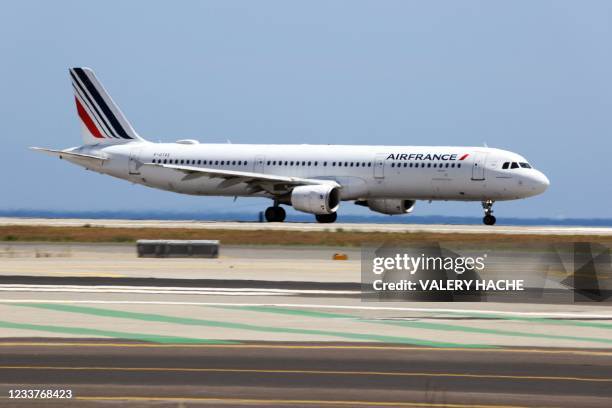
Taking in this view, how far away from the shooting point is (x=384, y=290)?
28.4 metres

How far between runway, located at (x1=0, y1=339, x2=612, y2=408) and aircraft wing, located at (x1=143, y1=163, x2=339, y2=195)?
163 ft

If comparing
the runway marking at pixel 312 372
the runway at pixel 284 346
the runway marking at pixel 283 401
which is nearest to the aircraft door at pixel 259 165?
the runway at pixel 284 346

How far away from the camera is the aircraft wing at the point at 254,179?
2702 inches

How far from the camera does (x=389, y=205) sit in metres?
71.4

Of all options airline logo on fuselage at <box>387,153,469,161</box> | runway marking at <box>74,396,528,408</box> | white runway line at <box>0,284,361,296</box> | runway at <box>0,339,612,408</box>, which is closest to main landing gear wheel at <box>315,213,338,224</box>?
airline logo on fuselage at <box>387,153,469,161</box>

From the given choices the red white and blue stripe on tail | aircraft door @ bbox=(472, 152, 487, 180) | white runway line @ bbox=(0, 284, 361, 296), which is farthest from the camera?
the red white and blue stripe on tail

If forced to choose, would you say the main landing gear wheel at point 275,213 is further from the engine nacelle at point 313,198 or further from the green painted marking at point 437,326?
the green painted marking at point 437,326

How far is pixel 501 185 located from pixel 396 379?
49972 millimetres

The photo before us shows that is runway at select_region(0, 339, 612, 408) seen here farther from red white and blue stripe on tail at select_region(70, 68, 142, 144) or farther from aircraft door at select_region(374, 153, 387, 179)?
red white and blue stripe on tail at select_region(70, 68, 142, 144)

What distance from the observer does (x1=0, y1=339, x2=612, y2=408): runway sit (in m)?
14.0

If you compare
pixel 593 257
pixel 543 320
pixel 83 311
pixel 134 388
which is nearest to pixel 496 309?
pixel 543 320

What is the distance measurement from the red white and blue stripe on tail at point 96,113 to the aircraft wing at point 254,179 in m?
6.31

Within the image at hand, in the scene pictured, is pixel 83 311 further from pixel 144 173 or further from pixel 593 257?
pixel 144 173

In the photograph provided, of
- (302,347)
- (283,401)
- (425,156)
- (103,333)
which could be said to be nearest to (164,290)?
(103,333)
